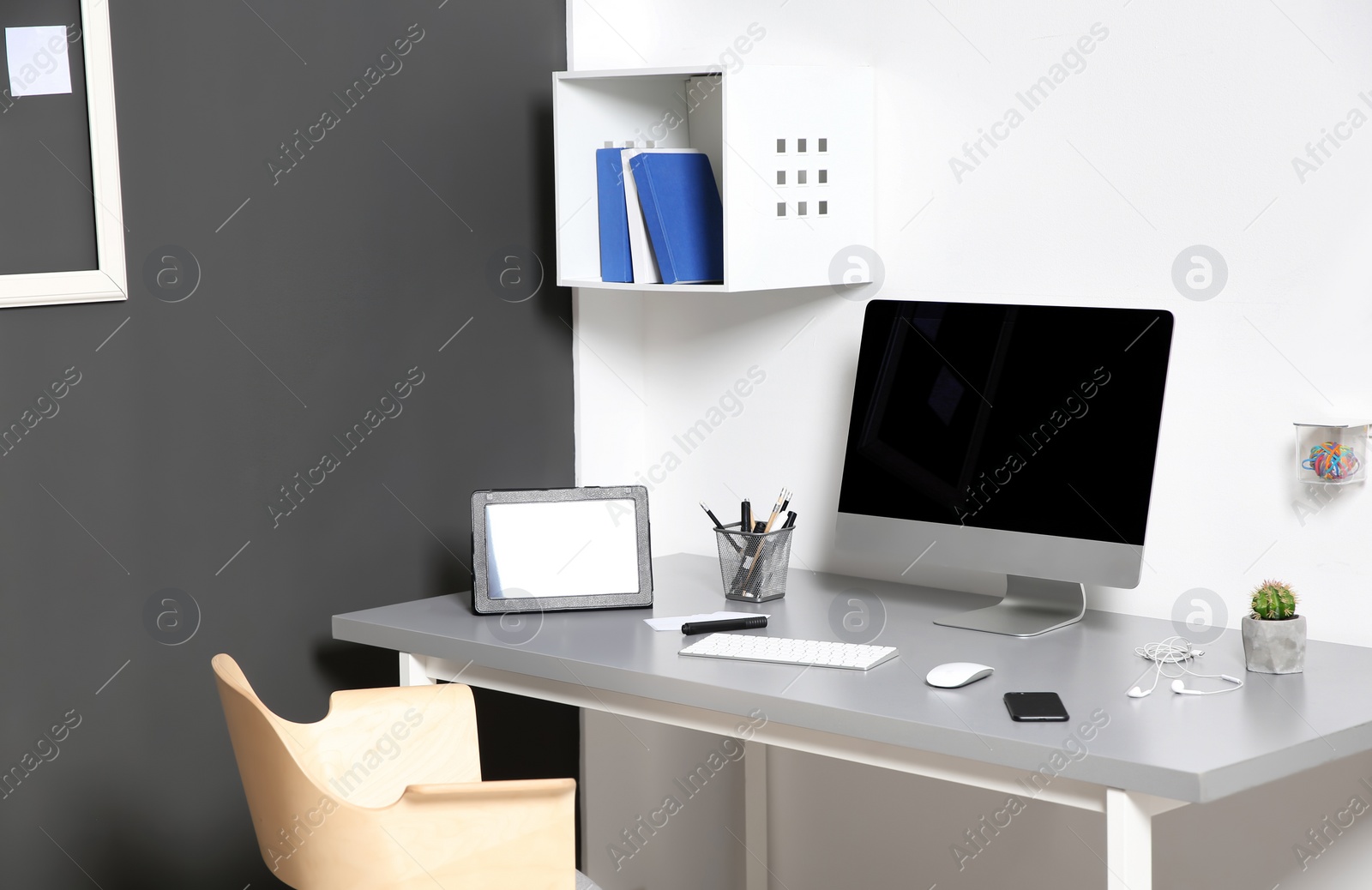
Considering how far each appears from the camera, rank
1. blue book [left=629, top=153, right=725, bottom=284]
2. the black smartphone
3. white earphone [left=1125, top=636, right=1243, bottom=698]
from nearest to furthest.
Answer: the black smartphone < white earphone [left=1125, top=636, right=1243, bottom=698] < blue book [left=629, top=153, right=725, bottom=284]

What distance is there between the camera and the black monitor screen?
1947 mm

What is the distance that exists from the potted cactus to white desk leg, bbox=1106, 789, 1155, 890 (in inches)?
15.9

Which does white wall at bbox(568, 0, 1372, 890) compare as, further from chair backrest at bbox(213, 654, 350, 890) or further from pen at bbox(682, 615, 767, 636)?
chair backrest at bbox(213, 654, 350, 890)

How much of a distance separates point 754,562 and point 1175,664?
0.72m

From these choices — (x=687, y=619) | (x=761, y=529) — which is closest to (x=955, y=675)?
(x=687, y=619)

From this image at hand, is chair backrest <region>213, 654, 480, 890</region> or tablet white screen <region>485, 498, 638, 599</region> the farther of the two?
tablet white screen <region>485, 498, 638, 599</region>

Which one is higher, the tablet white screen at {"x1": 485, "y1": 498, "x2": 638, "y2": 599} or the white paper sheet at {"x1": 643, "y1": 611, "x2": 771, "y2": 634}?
the tablet white screen at {"x1": 485, "y1": 498, "x2": 638, "y2": 599}

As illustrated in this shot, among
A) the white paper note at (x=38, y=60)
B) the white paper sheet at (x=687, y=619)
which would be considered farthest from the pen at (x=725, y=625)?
the white paper note at (x=38, y=60)

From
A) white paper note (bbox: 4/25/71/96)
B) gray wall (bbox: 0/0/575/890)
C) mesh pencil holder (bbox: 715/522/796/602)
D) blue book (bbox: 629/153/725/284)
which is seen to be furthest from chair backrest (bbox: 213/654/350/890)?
blue book (bbox: 629/153/725/284)

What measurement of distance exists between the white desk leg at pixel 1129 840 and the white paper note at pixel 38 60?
182 centimetres

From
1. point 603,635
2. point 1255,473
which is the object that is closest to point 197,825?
point 603,635

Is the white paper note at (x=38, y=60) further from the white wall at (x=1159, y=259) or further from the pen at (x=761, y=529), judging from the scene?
the pen at (x=761, y=529)

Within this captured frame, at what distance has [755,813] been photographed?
2.77 meters

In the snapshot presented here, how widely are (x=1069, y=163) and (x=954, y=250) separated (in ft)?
0.85
